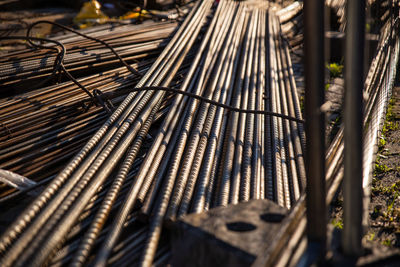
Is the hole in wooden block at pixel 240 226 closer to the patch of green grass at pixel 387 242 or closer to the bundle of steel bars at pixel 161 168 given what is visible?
the bundle of steel bars at pixel 161 168

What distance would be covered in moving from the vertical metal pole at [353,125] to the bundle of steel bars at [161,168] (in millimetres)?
841

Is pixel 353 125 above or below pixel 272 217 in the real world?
above

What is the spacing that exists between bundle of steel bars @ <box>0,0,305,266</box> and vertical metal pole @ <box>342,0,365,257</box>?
0.84 meters

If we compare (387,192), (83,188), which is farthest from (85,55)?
(387,192)

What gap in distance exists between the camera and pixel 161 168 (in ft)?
7.79

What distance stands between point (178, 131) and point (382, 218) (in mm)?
1529

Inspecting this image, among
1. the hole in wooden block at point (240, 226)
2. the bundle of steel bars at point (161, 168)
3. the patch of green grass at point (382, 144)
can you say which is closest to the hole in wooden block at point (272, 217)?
the hole in wooden block at point (240, 226)

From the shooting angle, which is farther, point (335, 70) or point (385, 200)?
point (335, 70)

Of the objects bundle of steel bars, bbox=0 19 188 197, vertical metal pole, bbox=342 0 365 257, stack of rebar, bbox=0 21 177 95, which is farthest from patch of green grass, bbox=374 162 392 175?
stack of rebar, bbox=0 21 177 95

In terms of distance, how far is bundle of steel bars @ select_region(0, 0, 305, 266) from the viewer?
1.75 m

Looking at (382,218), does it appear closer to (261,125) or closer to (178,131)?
(261,125)

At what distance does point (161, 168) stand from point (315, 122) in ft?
4.21

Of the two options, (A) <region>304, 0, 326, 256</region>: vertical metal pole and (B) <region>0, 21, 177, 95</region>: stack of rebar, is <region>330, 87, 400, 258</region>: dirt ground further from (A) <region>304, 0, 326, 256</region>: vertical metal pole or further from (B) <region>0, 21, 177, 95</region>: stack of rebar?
(B) <region>0, 21, 177, 95</region>: stack of rebar

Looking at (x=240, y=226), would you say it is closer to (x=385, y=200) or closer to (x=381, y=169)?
(x=385, y=200)
